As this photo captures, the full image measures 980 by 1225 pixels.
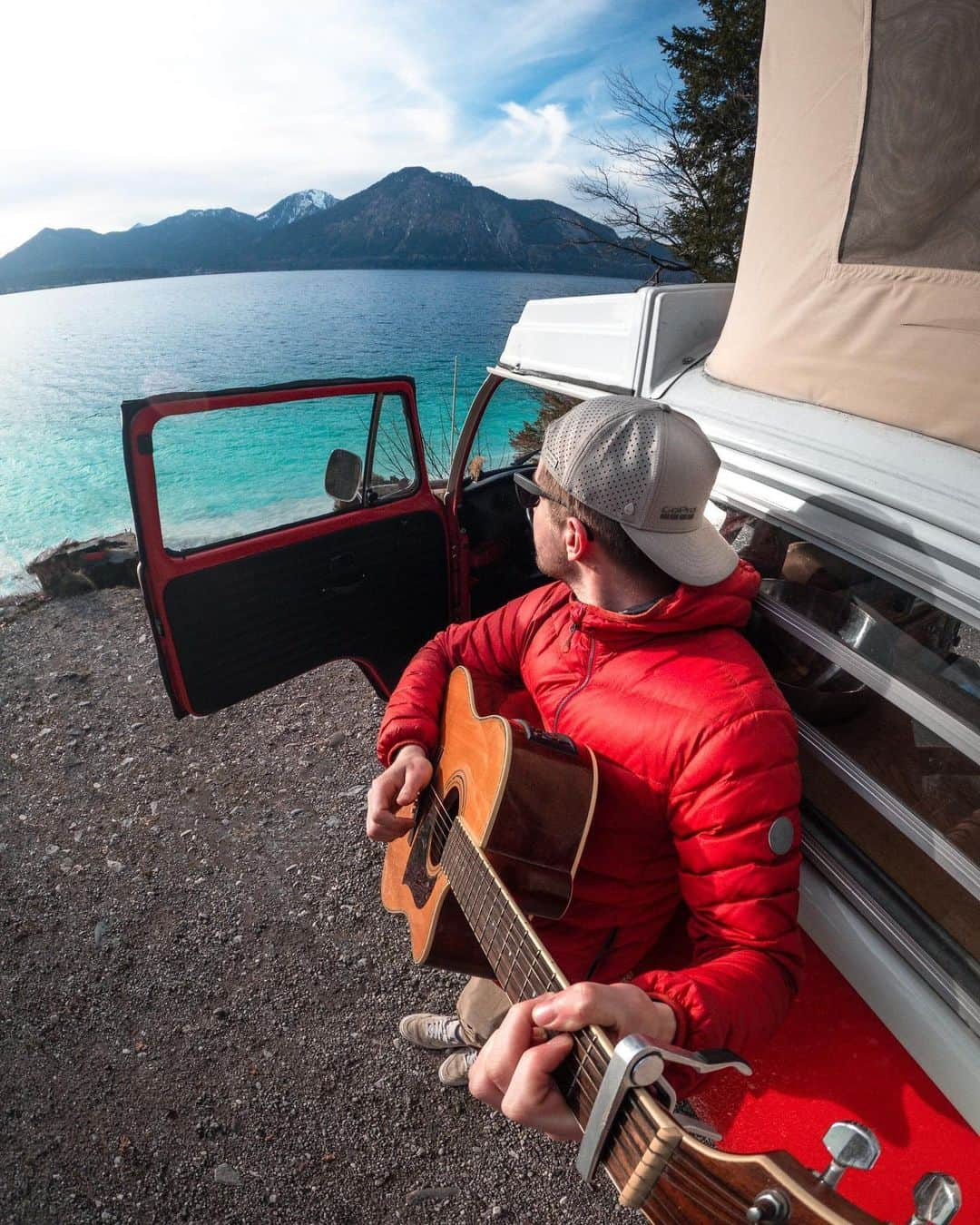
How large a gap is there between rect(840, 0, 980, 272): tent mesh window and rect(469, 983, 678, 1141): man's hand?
5.03 ft

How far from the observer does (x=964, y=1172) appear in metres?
1.18

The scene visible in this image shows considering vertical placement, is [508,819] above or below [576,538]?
below

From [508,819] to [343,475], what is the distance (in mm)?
2301

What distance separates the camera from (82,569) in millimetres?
8492

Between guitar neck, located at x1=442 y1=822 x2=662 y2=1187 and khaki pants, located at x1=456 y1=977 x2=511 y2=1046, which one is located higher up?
guitar neck, located at x1=442 y1=822 x2=662 y2=1187

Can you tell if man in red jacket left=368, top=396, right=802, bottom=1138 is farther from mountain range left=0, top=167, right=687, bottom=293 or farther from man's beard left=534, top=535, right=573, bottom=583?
mountain range left=0, top=167, right=687, bottom=293

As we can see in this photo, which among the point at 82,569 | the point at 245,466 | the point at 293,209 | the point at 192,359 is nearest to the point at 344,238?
the point at 293,209

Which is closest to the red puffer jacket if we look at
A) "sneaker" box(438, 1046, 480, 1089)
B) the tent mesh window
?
the tent mesh window

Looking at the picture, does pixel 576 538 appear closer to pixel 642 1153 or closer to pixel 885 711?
pixel 885 711

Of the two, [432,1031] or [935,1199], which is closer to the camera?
[935,1199]

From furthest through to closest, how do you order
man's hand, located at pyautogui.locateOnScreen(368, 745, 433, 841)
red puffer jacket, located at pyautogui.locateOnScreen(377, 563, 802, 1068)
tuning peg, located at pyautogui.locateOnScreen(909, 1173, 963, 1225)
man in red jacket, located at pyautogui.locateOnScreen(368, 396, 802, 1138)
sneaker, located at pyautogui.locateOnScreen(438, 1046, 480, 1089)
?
sneaker, located at pyautogui.locateOnScreen(438, 1046, 480, 1089) → man's hand, located at pyautogui.locateOnScreen(368, 745, 433, 841) → red puffer jacket, located at pyautogui.locateOnScreen(377, 563, 802, 1068) → man in red jacket, located at pyautogui.locateOnScreen(368, 396, 802, 1138) → tuning peg, located at pyautogui.locateOnScreen(909, 1173, 963, 1225)

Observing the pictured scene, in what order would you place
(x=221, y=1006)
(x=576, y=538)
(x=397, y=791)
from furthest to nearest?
(x=221, y=1006) → (x=397, y=791) → (x=576, y=538)

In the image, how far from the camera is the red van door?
2.74 m

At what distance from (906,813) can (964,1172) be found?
0.63 meters
